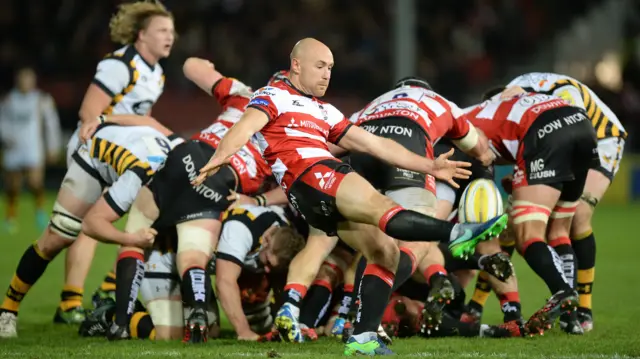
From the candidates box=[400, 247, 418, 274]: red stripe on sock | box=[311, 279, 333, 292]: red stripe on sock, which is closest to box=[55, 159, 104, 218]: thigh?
box=[311, 279, 333, 292]: red stripe on sock

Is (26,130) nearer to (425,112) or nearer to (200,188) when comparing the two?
(200,188)

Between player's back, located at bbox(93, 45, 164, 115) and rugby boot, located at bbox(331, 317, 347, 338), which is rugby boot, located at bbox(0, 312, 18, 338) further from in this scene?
rugby boot, located at bbox(331, 317, 347, 338)

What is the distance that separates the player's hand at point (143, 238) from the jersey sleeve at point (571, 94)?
326cm

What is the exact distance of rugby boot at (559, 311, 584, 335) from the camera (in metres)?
7.12

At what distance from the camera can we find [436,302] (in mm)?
6785

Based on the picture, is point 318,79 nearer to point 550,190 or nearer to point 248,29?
point 550,190

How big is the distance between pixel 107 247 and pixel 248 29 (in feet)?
27.0

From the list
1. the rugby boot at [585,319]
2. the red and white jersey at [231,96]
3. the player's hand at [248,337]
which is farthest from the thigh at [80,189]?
the rugby boot at [585,319]

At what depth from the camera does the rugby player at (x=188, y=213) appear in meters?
7.12

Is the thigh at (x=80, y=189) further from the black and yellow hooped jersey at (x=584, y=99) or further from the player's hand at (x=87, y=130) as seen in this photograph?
the black and yellow hooped jersey at (x=584, y=99)

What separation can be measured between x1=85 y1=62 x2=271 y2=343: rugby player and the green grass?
0.32 meters

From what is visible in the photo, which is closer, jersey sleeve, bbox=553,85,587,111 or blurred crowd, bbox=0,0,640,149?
jersey sleeve, bbox=553,85,587,111

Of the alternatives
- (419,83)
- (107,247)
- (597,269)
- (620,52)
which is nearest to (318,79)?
(419,83)

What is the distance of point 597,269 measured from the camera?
37.2 ft
